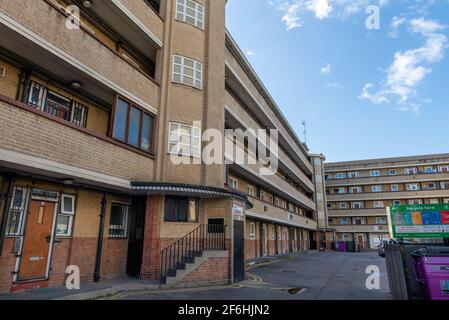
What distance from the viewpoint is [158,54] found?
1380 cm

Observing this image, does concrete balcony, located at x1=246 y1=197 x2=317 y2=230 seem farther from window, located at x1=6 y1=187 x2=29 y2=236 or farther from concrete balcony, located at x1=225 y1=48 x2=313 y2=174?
window, located at x1=6 y1=187 x2=29 y2=236

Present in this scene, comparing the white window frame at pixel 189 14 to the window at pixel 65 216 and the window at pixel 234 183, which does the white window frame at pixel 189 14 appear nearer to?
the window at pixel 65 216

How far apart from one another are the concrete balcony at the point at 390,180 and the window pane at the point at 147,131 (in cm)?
5322

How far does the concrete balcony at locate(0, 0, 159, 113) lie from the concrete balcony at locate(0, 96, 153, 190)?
1.92m

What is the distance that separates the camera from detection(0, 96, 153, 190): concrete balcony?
737 cm

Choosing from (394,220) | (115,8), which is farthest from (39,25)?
(394,220)

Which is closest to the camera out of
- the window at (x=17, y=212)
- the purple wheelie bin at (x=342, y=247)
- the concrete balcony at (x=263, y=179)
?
the window at (x=17, y=212)

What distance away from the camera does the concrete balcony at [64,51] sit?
7.89m

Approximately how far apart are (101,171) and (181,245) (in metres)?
4.26

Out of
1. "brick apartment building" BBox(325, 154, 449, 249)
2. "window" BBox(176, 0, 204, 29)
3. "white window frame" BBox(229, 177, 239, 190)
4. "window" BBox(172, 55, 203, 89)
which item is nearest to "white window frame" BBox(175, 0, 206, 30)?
"window" BBox(176, 0, 204, 29)

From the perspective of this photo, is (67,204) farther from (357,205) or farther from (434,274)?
(357,205)

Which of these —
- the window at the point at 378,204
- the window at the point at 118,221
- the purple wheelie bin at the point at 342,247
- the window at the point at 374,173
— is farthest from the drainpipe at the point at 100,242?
the window at the point at 374,173

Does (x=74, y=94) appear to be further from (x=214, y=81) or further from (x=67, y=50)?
(x=214, y=81)

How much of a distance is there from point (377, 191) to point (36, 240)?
57.4 m
